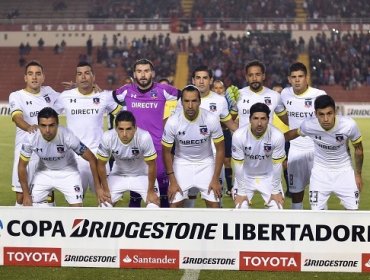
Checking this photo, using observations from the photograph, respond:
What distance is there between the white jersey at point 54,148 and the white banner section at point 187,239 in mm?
2020

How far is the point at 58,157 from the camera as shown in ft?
28.7

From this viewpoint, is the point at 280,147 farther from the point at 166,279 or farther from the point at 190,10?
the point at 190,10

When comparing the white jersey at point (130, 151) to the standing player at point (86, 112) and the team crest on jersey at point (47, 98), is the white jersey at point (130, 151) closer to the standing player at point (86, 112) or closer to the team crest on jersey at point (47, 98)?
the standing player at point (86, 112)

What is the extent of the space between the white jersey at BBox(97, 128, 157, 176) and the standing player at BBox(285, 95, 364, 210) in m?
1.85

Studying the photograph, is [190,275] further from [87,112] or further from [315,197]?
[87,112]

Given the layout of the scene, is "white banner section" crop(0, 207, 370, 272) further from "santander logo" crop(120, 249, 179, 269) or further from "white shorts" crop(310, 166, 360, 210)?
"white shorts" crop(310, 166, 360, 210)

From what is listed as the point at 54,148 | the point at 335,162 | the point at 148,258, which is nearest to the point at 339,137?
the point at 335,162

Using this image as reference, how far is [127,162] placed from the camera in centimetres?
870

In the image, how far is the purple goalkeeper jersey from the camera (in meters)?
9.01

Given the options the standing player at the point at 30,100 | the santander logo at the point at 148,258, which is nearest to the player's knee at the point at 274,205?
the santander logo at the point at 148,258

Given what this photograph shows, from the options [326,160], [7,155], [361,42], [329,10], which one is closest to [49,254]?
[326,160]

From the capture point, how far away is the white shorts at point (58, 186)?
8766mm

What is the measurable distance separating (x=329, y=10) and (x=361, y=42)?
4697 millimetres

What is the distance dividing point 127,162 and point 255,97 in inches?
89.6
